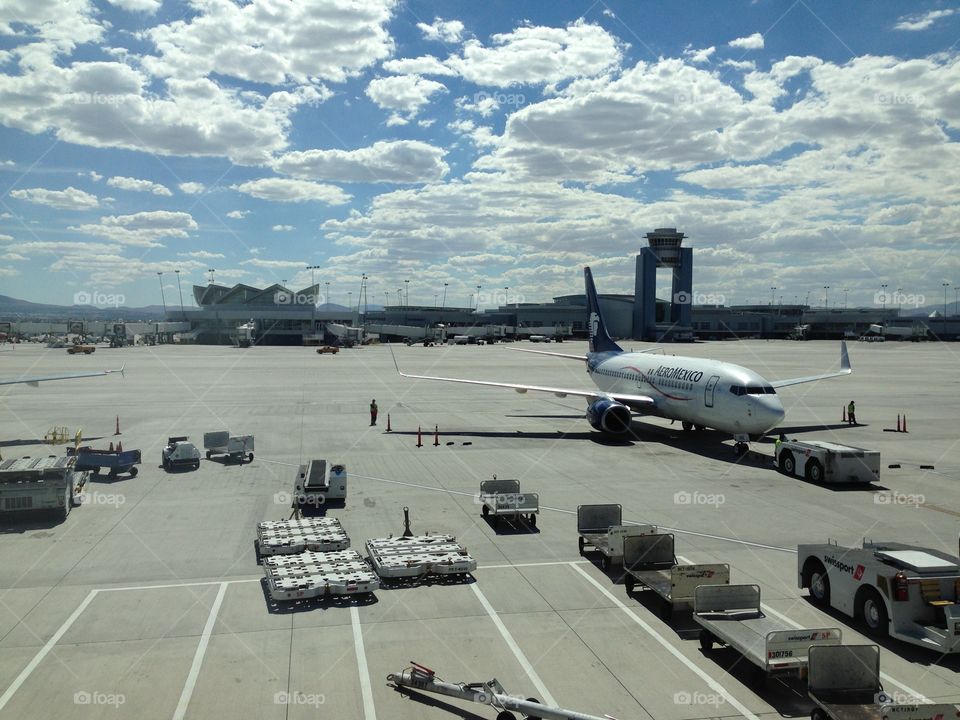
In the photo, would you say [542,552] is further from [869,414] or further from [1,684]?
[869,414]

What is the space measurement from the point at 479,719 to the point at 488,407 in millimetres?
44891

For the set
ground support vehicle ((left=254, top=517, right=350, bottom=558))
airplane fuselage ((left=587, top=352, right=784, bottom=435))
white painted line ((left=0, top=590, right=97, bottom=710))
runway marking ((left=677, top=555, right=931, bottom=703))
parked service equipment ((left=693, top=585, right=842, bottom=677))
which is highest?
airplane fuselage ((left=587, top=352, right=784, bottom=435))

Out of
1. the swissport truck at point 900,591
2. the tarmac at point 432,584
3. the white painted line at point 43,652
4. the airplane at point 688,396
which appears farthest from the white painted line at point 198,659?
the airplane at point 688,396

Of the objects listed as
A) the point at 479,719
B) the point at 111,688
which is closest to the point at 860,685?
the point at 479,719

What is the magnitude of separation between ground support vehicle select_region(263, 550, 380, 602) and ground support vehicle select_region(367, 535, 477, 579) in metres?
0.54

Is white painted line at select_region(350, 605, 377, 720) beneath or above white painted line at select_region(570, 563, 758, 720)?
beneath

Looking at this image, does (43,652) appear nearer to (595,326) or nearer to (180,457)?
(180,457)

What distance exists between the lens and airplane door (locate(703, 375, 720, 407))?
121 feet

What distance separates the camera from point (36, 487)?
945 inches

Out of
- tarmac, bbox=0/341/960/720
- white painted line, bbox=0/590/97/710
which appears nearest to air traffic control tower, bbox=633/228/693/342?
tarmac, bbox=0/341/960/720

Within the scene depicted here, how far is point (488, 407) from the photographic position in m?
57.0

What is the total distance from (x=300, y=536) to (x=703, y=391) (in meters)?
23.9

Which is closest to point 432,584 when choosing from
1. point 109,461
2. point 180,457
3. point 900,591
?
point 900,591

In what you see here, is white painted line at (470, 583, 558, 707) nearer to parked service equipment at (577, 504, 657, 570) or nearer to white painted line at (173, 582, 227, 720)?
parked service equipment at (577, 504, 657, 570)
